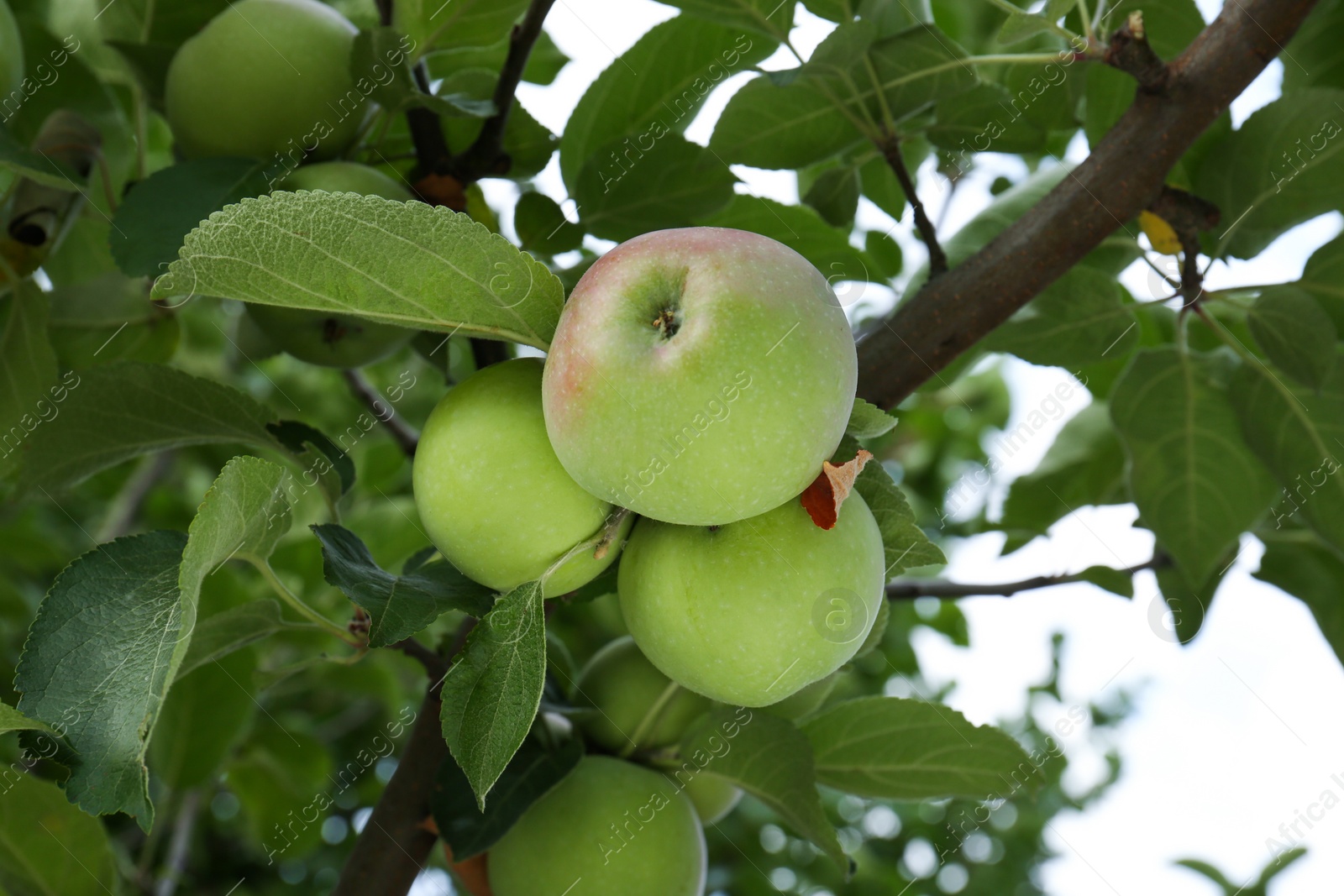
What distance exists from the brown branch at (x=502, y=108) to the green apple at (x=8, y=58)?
50 cm

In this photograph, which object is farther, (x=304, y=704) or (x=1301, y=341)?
(x=304, y=704)

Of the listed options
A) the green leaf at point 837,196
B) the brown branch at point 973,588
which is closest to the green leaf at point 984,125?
the green leaf at point 837,196

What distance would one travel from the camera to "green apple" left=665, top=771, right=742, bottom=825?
42.6 inches

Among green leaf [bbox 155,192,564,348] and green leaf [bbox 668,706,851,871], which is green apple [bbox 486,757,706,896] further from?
green leaf [bbox 155,192,564,348]

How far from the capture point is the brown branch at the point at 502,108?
100 centimetres

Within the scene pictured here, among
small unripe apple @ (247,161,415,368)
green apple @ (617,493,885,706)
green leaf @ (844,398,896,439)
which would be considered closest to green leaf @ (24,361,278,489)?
small unripe apple @ (247,161,415,368)

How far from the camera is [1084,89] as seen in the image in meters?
1.26

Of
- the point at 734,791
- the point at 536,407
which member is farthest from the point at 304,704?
the point at 536,407

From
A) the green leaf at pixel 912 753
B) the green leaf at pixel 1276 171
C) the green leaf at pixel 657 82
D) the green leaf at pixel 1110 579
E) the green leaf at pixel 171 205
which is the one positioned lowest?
the green leaf at pixel 1110 579

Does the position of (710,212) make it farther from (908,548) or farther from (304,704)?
(304,704)

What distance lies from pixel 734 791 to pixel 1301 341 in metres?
0.84

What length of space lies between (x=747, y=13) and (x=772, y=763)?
0.80m

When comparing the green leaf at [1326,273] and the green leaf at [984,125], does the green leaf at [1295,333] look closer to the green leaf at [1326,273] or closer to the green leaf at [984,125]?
the green leaf at [1326,273]

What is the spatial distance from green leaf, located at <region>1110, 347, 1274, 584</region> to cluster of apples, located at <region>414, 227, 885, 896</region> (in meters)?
0.76
